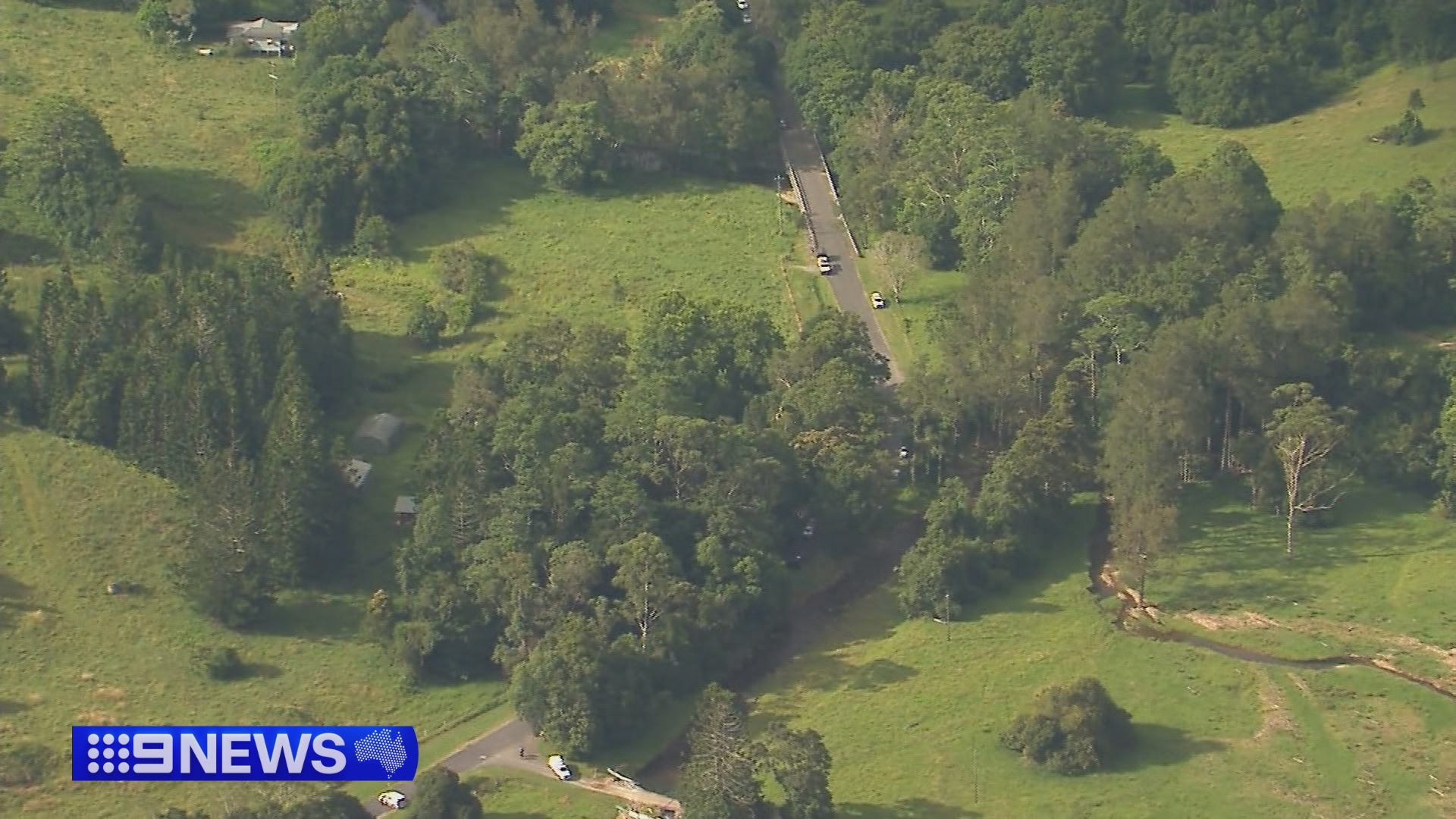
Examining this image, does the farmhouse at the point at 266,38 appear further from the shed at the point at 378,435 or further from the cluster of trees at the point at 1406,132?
the cluster of trees at the point at 1406,132

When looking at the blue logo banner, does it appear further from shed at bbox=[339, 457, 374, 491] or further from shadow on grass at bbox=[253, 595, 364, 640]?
shed at bbox=[339, 457, 374, 491]

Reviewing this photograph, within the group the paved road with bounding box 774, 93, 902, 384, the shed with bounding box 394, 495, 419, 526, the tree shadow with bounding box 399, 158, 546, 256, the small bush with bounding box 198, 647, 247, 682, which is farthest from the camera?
the tree shadow with bounding box 399, 158, 546, 256

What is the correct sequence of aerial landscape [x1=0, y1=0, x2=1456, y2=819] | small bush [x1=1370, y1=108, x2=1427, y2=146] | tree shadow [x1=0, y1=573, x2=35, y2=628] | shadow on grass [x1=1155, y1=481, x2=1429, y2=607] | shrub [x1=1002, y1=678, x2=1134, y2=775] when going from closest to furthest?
shrub [x1=1002, y1=678, x2=1134, y2=775] < aerial landscape [x1=0, y1=0, x2=1456, y2=819] < tree shadow [x1=0, y1=573, x2=35, y2=628] < shadow on grass [x1=1155, y1=481, x2=1429, y2=607] < small bush [x1=1370, y1=108, x2=1427, y2=146]

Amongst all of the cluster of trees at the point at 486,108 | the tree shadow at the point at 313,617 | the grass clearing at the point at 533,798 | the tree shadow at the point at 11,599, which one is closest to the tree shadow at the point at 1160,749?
the grass clearing at the point at 533,798

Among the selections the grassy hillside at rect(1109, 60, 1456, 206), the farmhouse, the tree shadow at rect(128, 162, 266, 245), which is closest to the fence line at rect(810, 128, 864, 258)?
the grassy hillside at rect(1109, 60, 1456, 206)

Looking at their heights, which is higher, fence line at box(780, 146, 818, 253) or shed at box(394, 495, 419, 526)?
fence line at box(780, 146, 818, 253)

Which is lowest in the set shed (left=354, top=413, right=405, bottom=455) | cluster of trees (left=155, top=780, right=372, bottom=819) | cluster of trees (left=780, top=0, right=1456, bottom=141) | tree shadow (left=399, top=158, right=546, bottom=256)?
cluster of trees (left=155, top=780, right=372, bottom=819)

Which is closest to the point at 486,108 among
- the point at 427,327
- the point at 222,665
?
the point at 427,327
